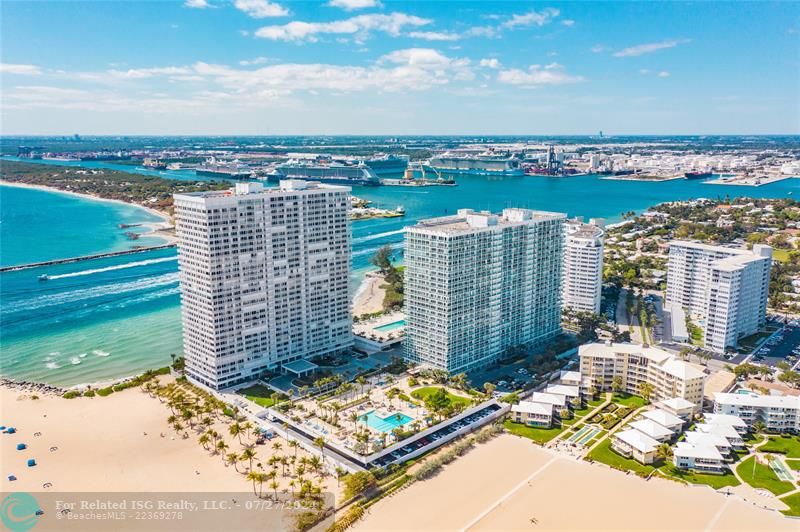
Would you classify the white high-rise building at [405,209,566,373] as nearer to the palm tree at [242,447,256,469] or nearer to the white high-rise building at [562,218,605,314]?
the white high-rise building at [562,218,605,314]

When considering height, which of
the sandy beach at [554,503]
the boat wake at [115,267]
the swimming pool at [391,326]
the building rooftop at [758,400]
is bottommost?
the sandy beach at [554,503]

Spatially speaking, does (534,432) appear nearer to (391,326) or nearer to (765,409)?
(765,409)

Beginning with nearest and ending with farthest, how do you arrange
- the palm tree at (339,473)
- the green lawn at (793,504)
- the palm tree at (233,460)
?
the green lawn at (793,504) < the palm tree at (339,473) < the palm tree at (233,460)

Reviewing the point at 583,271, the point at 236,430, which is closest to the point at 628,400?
the point at 583,271

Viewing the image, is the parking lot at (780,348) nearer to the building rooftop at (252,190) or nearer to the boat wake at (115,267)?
the building rooftop at (252,190)

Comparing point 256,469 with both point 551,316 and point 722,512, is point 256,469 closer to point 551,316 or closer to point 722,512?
point 722,512

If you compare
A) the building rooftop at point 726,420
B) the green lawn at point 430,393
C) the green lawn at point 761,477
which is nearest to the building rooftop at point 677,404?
the building rooftop at point 726,420
